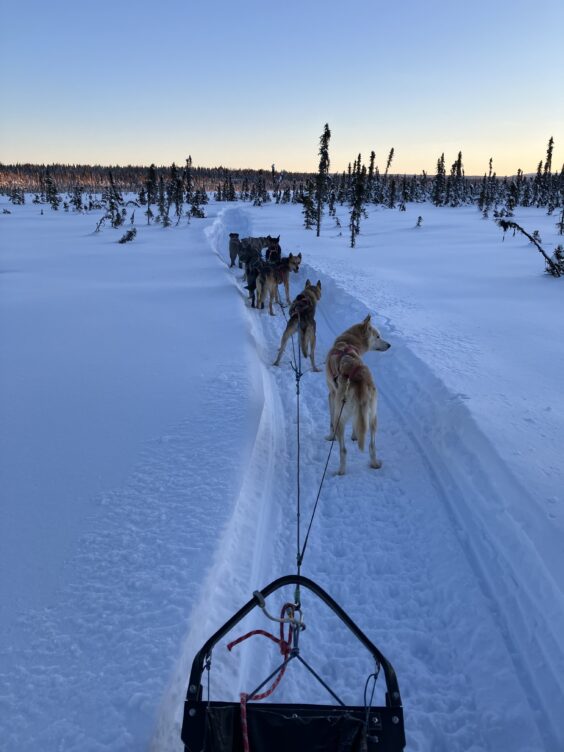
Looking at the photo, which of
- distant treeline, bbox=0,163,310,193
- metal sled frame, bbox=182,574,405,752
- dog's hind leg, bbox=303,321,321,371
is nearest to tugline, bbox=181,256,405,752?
metal sled frame, bbox=182,574,405,752

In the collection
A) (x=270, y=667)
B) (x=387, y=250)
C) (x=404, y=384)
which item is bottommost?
(x=270, y=667)

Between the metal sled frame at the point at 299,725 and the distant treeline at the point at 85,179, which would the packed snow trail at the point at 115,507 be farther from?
the distant treeline at the point at 85,179

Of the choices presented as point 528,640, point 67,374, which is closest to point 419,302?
point 67,374

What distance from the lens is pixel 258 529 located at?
3834mm

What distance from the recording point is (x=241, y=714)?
1667 mm

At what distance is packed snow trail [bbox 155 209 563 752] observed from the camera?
2521mm

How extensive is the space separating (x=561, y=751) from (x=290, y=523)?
2.20 metres

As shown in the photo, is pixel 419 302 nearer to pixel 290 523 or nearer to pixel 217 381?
pixel 217 381

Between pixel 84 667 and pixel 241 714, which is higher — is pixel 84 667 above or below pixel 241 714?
below

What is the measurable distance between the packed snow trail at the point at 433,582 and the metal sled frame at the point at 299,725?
3.05 ft

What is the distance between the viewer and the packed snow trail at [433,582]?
2.52 metres

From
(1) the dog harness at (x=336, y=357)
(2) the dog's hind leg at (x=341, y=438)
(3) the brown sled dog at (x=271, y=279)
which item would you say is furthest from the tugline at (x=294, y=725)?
(3) the brown sled dog at (x=271, y=279)

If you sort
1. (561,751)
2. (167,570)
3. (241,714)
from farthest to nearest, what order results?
(167,570) < (561,751) < (241,714)

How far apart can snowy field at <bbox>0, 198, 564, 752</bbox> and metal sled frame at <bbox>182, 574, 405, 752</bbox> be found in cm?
61
